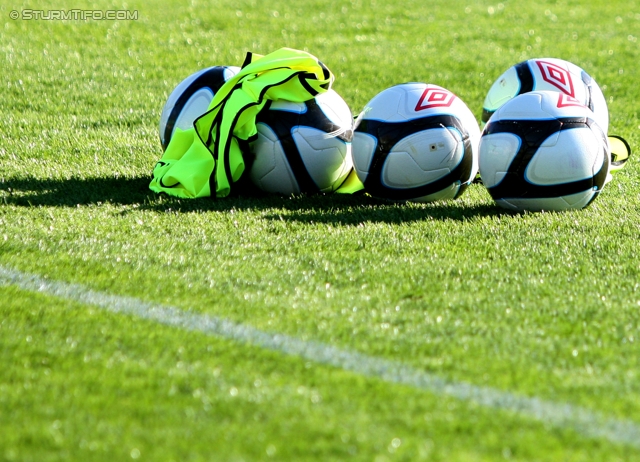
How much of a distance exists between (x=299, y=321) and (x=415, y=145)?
2293 mm

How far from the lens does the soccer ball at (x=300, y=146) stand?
6066 millimetres

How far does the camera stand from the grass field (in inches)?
113

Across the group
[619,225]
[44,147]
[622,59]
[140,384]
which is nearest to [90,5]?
[44,147]

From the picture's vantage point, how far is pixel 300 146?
605 centimetres

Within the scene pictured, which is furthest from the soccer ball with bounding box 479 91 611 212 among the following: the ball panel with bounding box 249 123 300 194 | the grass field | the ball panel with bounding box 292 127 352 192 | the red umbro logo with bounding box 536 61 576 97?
the ball panel with bounding box 249 123 300 194

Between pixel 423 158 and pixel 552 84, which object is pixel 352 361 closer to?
pixel 423 158

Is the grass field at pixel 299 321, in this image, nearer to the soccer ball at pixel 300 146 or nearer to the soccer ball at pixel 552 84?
the soccer ball at pixel 300 146

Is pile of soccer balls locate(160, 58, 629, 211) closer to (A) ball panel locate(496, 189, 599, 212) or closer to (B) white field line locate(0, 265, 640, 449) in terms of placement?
(A) ball panel locate(496, 189, 599, 212)

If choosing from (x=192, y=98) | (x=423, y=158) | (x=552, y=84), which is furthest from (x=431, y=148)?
(x=192, y=98)

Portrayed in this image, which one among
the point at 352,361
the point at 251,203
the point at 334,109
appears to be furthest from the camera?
the point at 334,109

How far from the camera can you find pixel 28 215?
544cm

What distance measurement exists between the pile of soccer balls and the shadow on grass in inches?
5.8

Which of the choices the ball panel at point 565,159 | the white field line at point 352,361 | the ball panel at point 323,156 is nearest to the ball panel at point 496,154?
the ball panel at point 565,159

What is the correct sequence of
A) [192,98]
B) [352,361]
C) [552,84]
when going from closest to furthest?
[352,361] → [192,98] → [552,84]
